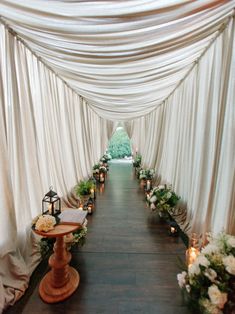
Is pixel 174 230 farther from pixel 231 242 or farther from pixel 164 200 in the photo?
pixel 231 242

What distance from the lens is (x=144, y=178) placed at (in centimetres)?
480

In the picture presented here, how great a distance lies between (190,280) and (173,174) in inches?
89.6

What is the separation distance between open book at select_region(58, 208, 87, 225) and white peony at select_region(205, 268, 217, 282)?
3.33 ft

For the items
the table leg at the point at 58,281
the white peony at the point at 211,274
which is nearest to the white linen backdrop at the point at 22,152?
the table leg at the point at 58,281

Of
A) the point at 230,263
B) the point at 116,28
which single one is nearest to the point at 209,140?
the point at 230,263

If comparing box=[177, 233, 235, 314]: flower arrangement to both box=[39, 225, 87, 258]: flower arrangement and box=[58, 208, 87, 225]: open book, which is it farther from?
box=[39, 225, 87, 258]: flower arrangement

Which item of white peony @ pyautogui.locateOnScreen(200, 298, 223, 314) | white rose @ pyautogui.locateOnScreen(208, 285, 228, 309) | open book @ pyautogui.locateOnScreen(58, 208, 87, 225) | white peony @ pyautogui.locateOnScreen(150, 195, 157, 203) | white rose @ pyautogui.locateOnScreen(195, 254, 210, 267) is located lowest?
white peony @ pyautogui.locateOnScreen(150, 195, 157, 203)

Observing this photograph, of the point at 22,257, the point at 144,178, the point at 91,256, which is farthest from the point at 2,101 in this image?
the point at 144,178

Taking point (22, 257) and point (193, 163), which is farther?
point (193, 163)

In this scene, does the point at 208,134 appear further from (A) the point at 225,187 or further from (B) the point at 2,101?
(B) the point at 2,101

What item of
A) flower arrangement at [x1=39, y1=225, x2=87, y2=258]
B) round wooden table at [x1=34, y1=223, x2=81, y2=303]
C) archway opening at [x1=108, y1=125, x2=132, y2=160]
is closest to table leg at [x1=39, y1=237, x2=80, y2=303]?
round wooden table at [x1=34, y1=223, x2=81, y2=303]

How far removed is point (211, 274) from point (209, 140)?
4.53 ft

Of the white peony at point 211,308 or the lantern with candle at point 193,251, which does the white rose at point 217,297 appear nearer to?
the white peony at point 211,308

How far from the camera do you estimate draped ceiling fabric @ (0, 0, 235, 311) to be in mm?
1147
